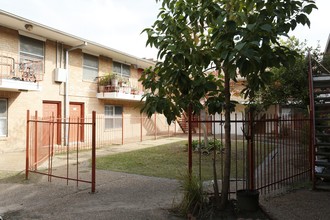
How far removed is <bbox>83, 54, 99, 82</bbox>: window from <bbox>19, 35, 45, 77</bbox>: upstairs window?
2.94 meters

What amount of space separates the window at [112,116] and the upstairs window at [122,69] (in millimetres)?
2326

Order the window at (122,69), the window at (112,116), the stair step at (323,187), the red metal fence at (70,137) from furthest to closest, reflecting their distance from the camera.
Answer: the window at (122,69), the window at (112,116), the red metal fence at (70,137), the stair step at (323,187)

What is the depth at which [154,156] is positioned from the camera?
12.3 meters

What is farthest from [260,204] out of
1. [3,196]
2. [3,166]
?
[3,166]

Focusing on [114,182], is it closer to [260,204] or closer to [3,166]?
[260,204]

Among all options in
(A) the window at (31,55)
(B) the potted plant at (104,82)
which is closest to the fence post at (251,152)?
(A) the window at (31,55)

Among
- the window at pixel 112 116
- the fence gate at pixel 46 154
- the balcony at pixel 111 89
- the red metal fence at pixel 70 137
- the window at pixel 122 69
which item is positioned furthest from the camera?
the window at pixel 122 69

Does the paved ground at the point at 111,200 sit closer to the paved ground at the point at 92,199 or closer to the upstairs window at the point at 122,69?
the paved ground at the point at 92,199

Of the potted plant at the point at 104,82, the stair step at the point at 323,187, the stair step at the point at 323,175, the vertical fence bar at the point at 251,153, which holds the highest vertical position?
the potted plant at the point at 104,82

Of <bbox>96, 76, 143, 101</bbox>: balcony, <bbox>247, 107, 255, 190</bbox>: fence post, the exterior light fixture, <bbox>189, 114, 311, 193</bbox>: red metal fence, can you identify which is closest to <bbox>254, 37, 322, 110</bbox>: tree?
<bbox>189, 114, 311, 193</bbox>: red metal fence

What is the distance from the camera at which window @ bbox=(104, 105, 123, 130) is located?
1887 cm

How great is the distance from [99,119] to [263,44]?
14967 millimetres

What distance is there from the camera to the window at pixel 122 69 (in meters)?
→ 19.7

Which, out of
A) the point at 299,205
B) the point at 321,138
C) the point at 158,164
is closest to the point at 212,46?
the point at 299,205
